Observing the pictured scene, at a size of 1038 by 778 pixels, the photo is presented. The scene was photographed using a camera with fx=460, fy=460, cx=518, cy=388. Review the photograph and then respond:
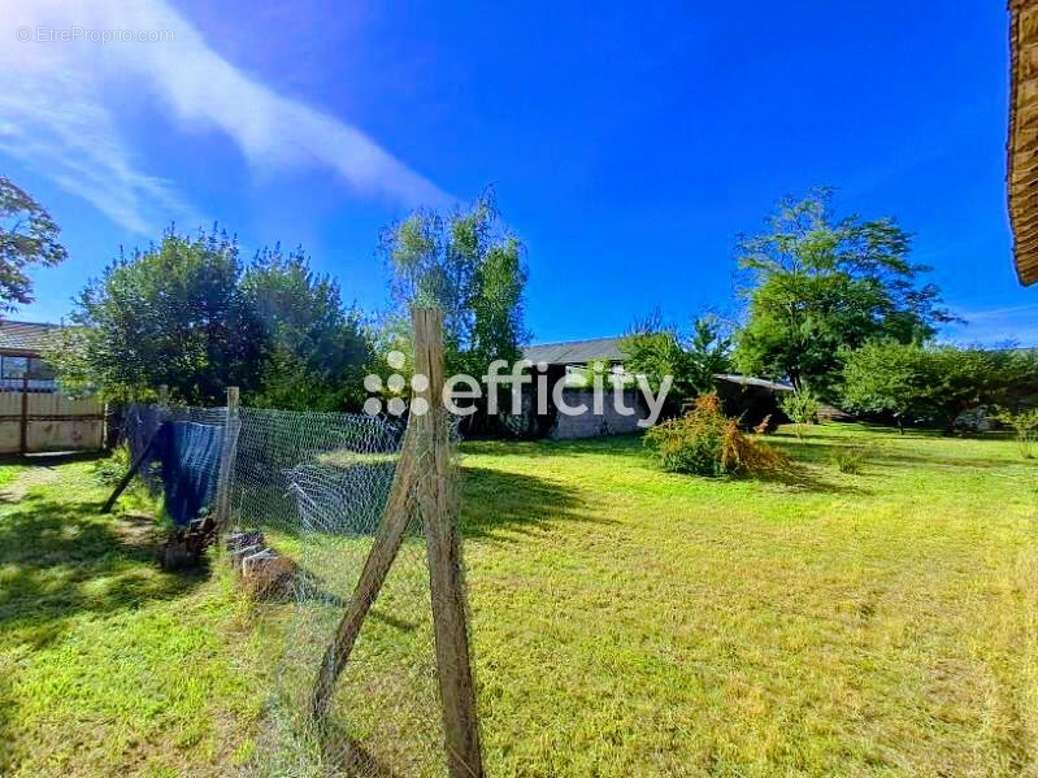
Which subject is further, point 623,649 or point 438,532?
point 623,649

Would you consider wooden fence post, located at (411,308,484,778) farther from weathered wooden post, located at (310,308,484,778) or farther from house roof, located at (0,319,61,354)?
house roof, located at (0,319,61,354)

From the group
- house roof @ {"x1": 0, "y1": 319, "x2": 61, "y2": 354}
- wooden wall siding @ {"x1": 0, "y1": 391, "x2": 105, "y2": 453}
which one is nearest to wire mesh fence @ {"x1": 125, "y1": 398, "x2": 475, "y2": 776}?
wooden wall siding @ {"x1": 0, "y1": 391, "x2": 105, "y2": 453}

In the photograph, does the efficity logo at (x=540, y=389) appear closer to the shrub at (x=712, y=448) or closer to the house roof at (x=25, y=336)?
the shrub at (x=712, y=448)

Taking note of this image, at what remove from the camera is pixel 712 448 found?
972 cm

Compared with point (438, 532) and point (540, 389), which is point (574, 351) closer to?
point (540, 389)

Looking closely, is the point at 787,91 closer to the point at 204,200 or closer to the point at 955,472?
the point at 955,472

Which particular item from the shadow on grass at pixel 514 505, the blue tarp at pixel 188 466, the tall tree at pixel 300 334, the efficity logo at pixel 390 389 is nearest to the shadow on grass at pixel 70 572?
the blue tarp at pixel 188 466

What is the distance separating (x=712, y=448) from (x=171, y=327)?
11.1m

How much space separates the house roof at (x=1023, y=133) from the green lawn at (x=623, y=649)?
267 centimetres

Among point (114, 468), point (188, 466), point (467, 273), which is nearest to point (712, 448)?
point (188, 466)

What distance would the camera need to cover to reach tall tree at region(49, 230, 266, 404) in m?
8.67

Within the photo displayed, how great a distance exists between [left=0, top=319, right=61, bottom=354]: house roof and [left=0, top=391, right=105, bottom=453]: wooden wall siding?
1.93 m

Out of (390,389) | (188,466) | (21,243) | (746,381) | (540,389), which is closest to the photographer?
(188,466)

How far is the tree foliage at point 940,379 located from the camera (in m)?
19.0
